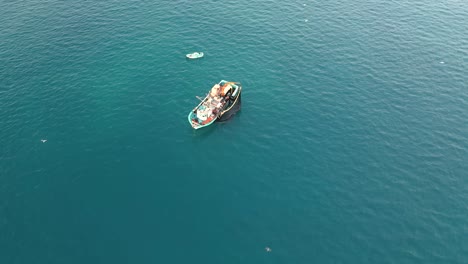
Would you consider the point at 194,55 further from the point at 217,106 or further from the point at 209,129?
the point at 209,129

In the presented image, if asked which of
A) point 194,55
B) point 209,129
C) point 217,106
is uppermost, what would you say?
point 194,55

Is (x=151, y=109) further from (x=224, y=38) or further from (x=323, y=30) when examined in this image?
(x=323, y=30)

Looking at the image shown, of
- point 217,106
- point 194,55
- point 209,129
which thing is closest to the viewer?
point 209,129

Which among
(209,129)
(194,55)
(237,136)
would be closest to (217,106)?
(209,129)

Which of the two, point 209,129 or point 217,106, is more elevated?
point 217,106

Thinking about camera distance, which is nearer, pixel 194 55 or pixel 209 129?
pixel 209 129

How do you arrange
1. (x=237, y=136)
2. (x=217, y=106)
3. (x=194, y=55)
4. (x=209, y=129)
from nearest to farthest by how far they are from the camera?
(x=237, y=136)
(x=209, y=129)
(x=217, y=106)
(x=194, y=55)
